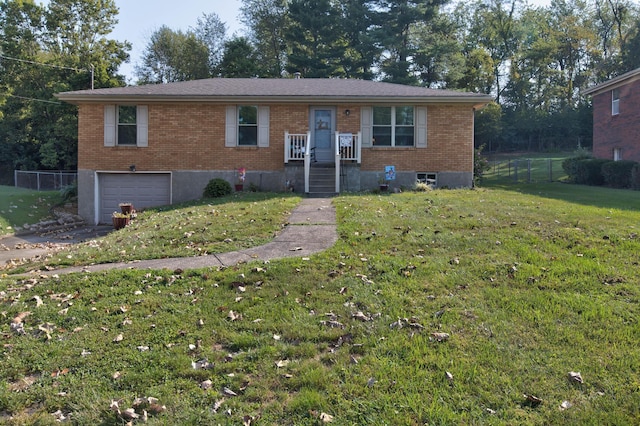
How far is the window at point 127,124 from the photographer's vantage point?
16.7 meters

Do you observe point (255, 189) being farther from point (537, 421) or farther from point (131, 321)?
point (537, 421)

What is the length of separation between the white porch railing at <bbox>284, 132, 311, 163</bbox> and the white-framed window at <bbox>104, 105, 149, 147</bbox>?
4876mm

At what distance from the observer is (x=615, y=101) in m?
24.6

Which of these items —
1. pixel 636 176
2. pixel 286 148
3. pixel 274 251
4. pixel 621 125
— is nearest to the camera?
pixel 274 251

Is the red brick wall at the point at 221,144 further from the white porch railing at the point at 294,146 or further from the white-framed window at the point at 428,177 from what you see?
the white porch railing at the point at 294,146

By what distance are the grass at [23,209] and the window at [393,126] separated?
12306 millimetres

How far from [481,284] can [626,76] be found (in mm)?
22740

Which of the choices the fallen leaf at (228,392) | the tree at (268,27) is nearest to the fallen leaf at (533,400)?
the fallen leaf at (228,392)

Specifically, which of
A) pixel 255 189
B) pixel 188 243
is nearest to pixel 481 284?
pixel 188 243

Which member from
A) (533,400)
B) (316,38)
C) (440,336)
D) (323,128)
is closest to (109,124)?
(323,128)

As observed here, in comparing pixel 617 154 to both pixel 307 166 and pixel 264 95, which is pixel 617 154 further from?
pixel 264 95

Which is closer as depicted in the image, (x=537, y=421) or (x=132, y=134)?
(x=537, y=421)

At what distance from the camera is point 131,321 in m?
4.92

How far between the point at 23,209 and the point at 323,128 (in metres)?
11.9
